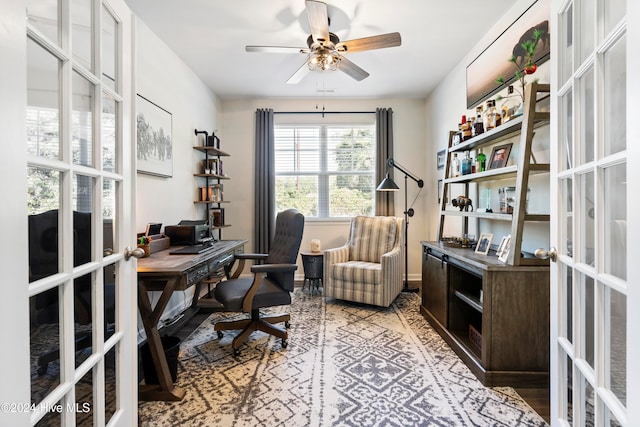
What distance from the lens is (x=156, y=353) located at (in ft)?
5.64

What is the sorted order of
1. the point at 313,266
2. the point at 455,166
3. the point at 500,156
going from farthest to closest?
the point at 313,266 < the point at 455,166 < the point at 500,156

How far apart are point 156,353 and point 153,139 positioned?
1.75 meters

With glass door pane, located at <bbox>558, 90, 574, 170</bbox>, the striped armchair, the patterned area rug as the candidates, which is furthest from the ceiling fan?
the patterned area rug

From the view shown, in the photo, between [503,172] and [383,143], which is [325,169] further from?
[503,172]

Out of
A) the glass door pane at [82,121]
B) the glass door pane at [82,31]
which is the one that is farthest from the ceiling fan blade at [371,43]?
the glass door pane at [82,121]

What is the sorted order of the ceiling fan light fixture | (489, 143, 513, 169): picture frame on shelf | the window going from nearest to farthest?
1. (489, 143, 513, 169): picture frame on shelf
2. the ceiling fan light fixture
3. the window

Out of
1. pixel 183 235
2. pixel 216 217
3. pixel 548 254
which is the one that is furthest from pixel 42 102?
pixel 216 217

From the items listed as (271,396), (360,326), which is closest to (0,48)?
(271,396)

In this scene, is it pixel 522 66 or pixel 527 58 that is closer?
pixel 527 58

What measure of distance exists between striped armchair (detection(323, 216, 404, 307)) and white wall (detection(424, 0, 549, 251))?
63cm

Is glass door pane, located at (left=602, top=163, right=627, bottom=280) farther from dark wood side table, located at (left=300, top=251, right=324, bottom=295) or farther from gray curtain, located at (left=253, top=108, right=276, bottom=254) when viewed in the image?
gray curtain, located at (left=253, top=108, right=276, bottom=254)

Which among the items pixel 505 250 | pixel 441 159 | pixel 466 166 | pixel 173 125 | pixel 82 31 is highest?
pixel 173 125

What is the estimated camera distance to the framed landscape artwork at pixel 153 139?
94.4 inches

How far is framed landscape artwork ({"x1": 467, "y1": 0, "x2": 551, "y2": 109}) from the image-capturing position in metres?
2.00
